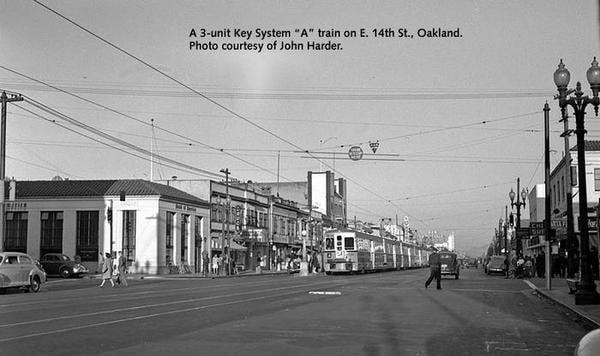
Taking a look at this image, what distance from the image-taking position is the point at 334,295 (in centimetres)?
2405

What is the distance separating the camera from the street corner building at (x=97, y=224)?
57.6 meters

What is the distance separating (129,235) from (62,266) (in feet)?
26.7

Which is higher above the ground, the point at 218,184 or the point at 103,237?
the point at 218,184

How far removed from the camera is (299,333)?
12875mm

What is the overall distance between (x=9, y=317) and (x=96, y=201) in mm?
43392

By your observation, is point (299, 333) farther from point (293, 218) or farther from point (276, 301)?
point (293, 218)

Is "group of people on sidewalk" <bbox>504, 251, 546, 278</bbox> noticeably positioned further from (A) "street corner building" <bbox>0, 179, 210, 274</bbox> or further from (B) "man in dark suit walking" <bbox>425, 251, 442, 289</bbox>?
(A) "street corner building" <bbox>0, 179, 210, 274</bbox>

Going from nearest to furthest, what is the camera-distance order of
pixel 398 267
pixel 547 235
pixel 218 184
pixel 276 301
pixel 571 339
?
pixel 571 339, pixel 276 301, pixel 547 235, pixel 218 184, pixel 398 267

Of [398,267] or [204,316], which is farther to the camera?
[398,267]

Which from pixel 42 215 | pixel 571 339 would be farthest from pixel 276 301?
pixel 42 215

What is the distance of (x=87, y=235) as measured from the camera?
5797 cm

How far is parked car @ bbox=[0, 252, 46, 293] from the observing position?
93.2 ft

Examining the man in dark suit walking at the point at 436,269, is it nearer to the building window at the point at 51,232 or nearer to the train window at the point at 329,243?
the train window at the point at 329,243

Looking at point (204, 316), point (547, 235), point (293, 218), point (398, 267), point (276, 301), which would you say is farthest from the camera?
point (293, 218)
